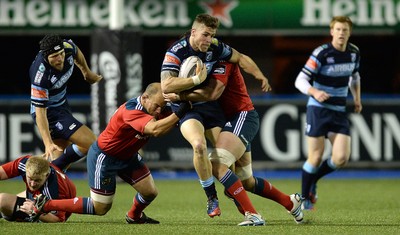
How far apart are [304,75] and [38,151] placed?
6.03 meters

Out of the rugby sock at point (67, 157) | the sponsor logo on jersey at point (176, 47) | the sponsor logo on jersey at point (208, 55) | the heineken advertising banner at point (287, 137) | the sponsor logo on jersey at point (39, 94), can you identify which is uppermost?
the sponsor logo on jersey at point (176, 47)

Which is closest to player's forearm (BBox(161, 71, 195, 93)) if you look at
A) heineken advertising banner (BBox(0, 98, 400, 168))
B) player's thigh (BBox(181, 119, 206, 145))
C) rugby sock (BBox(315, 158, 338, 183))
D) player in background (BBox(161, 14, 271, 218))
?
player in background (BBox(161, 14, 271, 218))

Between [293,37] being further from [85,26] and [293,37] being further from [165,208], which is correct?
[165,208]

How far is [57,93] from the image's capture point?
1039 centimetres

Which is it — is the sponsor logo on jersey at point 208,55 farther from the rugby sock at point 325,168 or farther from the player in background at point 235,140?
the rugby sock at point 325,168

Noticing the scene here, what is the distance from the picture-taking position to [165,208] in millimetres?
10891

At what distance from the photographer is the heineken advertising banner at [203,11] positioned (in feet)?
54.5

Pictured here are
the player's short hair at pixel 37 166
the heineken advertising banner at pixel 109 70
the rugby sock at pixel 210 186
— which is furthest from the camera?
the heineken advertising banner at pixel 109 70

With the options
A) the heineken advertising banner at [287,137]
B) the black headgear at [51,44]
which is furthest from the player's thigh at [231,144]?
the heineken advertising banner at [287,137]

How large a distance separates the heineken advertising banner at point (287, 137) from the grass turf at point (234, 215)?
3.93ft

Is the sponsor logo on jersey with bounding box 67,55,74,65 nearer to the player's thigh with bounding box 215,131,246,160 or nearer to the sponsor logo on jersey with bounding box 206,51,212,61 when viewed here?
the sponsor logo on jersey with bounding box 206,51,212,61

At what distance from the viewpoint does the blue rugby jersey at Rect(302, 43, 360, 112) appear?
10953 millimetres

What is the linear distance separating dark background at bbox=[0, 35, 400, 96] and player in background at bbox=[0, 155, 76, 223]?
1075 cm

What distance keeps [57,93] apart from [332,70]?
3.02m
